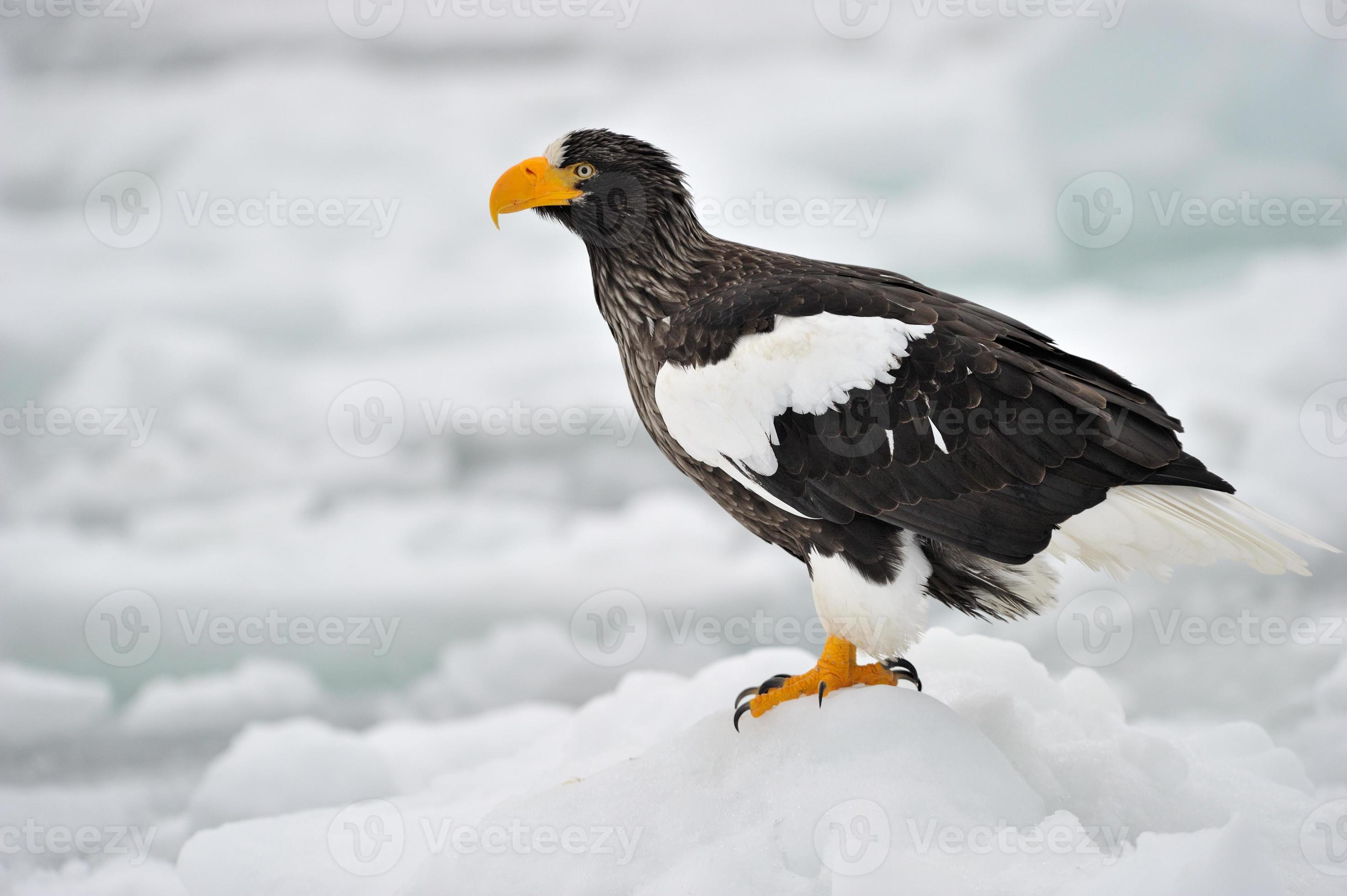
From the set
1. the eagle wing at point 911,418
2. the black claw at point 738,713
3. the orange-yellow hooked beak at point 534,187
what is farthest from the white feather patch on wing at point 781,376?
the orange-yellow hooked beak at point 534,187

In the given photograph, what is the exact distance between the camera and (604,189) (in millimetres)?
3881

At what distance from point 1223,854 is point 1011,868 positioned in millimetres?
548

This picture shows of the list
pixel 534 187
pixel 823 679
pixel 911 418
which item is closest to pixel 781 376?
pixel 911 418

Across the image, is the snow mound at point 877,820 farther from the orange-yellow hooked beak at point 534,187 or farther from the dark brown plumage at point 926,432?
the orange-yellow hooked beak at point 534,187

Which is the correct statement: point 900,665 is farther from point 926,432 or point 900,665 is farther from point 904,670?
point 926,432

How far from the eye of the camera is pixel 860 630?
339cm

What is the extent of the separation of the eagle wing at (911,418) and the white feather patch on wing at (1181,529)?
4 cm

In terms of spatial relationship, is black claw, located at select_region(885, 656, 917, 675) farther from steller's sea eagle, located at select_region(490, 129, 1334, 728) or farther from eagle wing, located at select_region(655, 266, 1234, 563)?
eagle wing, located at select_region(655, 266, 1234, 563)

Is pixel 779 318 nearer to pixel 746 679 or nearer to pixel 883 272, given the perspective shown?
pixel 883 272

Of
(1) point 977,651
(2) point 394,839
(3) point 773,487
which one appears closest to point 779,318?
(3) point 773,487

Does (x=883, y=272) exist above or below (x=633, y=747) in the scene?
above

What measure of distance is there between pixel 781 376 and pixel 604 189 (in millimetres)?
1143

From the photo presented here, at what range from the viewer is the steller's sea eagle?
3.16m

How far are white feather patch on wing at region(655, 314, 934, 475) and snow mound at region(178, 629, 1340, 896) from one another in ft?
3.19
